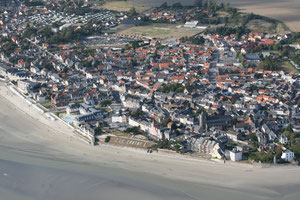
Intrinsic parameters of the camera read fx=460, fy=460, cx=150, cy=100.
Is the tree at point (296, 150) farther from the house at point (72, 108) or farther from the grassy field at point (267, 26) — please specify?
the grassy field at point (267, 26)

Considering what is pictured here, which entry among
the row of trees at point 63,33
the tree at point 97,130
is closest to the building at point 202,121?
the tree at point 97,130

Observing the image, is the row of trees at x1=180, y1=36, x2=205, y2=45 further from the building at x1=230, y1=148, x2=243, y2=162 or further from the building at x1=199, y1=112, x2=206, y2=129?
the building at x1=230, y1=148, x2=243, y2=162

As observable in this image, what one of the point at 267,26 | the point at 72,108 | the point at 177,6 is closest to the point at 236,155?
the point at 72,108

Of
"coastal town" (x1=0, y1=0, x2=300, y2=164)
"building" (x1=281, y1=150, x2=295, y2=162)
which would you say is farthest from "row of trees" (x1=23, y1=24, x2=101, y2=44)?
"building" (x1=281, y1=150, x2=295, y2=162)

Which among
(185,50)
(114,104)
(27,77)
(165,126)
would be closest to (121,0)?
(185,50)

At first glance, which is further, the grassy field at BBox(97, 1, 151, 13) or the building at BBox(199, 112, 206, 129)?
the grassy field at BBox(97, 1, 151, 13)

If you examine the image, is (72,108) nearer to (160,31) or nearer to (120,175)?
(120,175)
